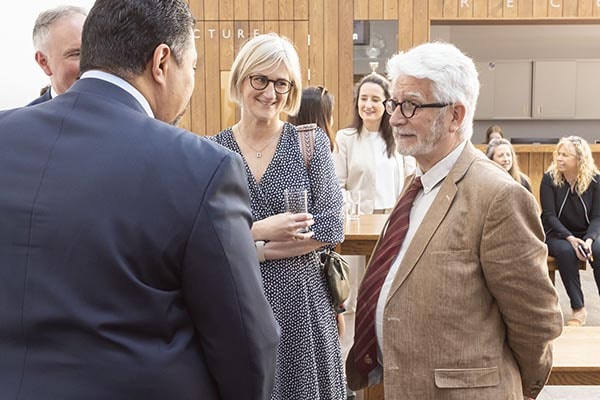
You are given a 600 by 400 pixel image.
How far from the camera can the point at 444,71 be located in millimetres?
1917

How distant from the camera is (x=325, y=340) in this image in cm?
233

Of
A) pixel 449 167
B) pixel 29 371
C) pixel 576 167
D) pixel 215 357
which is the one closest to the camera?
pixel 29 371

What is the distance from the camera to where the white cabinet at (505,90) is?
1454cm

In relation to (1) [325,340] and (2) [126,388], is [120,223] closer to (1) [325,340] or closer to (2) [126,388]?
(2) [126,388]

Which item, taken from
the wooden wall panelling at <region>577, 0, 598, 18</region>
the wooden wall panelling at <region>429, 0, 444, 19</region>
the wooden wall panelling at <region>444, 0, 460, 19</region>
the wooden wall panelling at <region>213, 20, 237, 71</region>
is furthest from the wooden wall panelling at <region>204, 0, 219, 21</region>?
the wooden wall panelling at <region>577, 0, 598, 18</region>

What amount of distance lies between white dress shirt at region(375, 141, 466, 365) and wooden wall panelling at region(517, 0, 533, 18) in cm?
826

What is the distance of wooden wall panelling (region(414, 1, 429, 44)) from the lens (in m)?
9.48

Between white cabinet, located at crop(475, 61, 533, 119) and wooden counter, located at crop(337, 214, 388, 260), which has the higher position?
white cabinet, located at crop(475, 61, 533, 119)

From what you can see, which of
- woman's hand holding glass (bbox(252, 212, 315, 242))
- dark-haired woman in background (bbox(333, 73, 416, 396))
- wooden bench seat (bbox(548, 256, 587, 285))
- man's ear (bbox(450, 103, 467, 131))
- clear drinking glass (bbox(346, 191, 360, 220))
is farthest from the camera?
wooden bench seat (bbox(548, 256, 587, 285))

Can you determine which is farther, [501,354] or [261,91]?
[261,91]

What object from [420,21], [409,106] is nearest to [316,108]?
[409,106]

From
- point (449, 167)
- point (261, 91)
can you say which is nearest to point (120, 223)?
point (449, 167)

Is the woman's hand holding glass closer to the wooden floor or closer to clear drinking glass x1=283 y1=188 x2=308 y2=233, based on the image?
clear drinking glass x1=283 y1=188 x2=308 y2=233

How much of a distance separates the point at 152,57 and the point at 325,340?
1.37 metres
